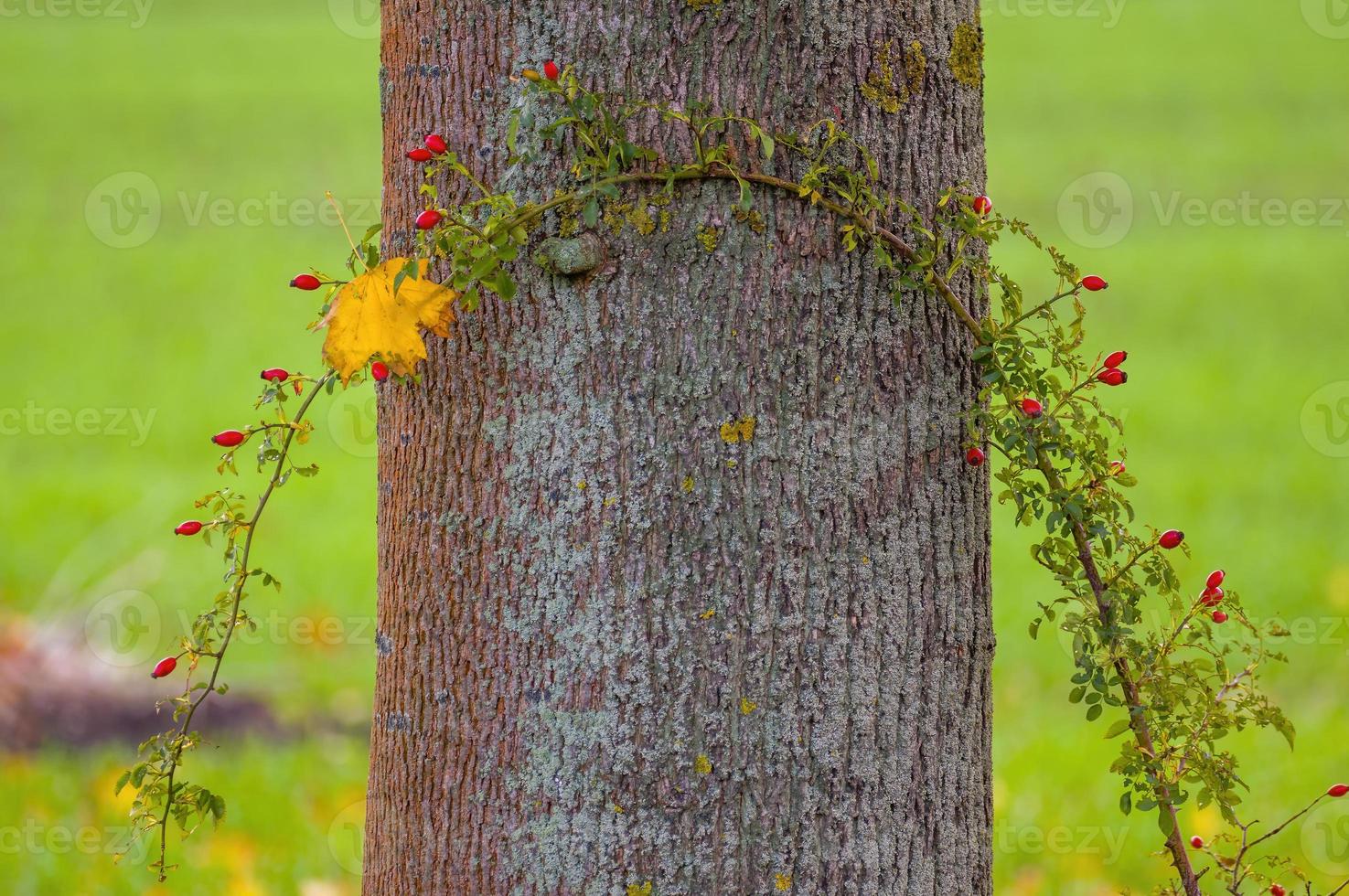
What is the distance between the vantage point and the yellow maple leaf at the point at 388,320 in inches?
59.1

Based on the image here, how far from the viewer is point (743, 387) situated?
1467 mm

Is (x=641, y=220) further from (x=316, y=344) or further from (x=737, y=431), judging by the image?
(x=316, y=344)

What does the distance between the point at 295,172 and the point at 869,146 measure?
10.2 m

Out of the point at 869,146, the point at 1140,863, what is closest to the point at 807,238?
the point at 869,146

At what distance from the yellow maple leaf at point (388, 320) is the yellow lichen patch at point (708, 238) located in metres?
0.30

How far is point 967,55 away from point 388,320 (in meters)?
0.80

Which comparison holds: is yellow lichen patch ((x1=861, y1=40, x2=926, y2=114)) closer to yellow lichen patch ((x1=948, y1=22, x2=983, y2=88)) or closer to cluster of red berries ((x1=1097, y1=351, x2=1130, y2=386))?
yellow lichen patch ((x1=948, y1=22, x2=983, y2=88))

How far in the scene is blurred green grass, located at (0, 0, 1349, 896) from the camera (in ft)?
12.4

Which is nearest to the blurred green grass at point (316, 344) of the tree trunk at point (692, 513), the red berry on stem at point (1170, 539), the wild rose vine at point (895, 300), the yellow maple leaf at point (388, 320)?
the wild rose vine at point (895, 300)

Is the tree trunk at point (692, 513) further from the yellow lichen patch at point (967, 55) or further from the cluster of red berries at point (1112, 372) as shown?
the cluster of red berries at point (1112, 372)

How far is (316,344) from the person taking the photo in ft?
26.8

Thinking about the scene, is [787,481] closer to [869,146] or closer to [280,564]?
[869,146]

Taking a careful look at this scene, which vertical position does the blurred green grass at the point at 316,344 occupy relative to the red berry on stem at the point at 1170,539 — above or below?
above

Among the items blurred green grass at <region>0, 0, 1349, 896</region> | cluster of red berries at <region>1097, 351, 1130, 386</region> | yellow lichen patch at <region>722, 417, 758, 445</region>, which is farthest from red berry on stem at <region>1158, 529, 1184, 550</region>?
blurred green grass at <region>0, 0, 1349, 896</region>
